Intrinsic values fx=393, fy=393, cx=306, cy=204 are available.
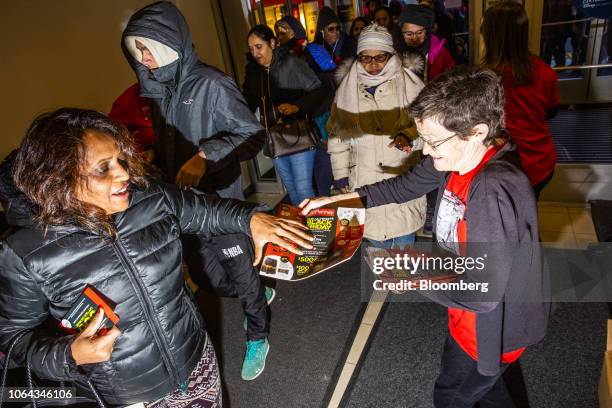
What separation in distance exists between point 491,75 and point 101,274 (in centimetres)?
133

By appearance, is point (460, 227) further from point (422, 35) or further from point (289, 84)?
point (422, 35)

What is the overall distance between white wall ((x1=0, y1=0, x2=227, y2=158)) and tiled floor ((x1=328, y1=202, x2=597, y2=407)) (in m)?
2.48

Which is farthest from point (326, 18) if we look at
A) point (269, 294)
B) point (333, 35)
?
point (269, 294)

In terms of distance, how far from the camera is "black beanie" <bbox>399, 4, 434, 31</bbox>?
10.4 feet

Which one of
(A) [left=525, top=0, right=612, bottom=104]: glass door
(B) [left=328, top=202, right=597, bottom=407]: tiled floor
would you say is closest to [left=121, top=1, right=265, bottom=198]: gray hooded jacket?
(B) [left=328, top=202, right=597, bottom=407]: tiled floor

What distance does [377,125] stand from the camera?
2223mm

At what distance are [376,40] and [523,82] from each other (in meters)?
0.86

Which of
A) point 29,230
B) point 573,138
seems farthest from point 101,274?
point 573,138

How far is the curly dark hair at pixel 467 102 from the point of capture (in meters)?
1.20

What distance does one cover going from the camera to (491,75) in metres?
1.23

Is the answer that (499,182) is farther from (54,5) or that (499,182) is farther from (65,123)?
(54,5)

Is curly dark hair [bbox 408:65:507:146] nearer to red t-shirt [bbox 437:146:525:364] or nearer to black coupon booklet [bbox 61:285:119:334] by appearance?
red t-shirt [bbox 437:146:525:364]

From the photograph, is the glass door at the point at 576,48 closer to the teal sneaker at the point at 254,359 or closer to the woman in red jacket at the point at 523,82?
the woman in red jacket at the point at 523,82

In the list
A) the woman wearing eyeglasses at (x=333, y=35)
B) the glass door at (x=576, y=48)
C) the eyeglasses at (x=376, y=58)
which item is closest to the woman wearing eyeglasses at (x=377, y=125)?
the eyeglasses at (x=376, y=58)
